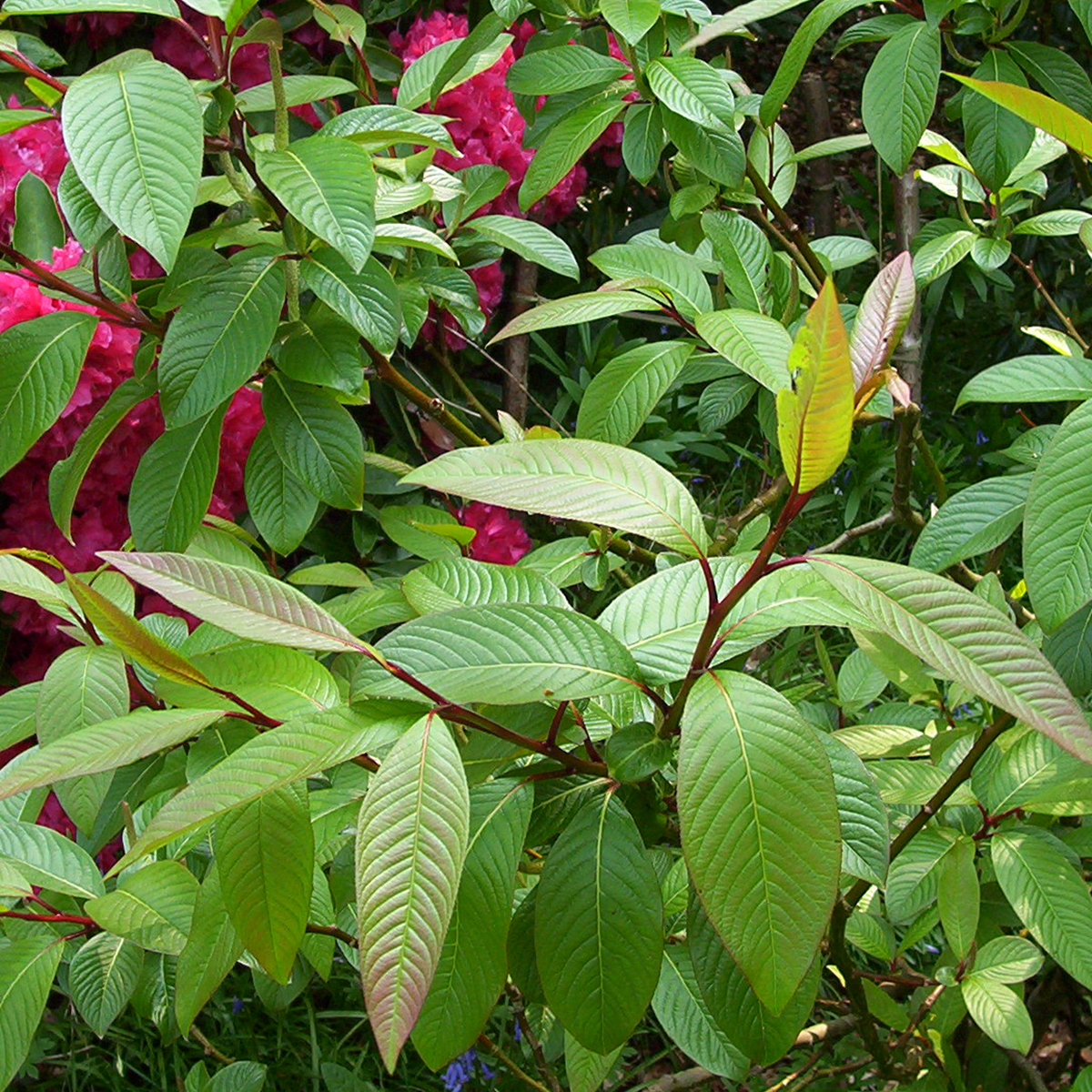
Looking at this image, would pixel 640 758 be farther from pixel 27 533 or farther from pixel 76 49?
pixel 76 49

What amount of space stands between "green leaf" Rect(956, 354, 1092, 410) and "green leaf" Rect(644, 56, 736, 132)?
0.31m

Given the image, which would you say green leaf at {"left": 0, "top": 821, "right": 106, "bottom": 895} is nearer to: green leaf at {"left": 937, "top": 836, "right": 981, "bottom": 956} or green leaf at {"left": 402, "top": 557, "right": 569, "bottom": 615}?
green leaf at {"left": 402, "top": 557, "right": 569, "bottom": 615}

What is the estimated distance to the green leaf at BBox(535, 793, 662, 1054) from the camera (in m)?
0.56

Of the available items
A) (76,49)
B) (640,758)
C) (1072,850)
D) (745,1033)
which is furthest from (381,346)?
(76,49)

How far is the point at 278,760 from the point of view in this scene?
1.63 ft

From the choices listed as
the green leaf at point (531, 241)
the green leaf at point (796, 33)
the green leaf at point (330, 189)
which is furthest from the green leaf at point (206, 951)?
the green leaf at point (531, 241)

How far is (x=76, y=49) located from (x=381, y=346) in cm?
143

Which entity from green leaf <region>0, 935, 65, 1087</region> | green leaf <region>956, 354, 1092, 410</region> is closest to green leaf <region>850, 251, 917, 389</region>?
green leaf <region>956, 354, 1092, 410</region>

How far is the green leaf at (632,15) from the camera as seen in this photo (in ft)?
2.91

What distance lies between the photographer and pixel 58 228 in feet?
4.02

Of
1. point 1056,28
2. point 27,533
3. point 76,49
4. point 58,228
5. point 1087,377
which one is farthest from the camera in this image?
point 1056,28

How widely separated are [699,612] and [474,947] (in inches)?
8.0

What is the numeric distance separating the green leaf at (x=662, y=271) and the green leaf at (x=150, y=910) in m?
0.55

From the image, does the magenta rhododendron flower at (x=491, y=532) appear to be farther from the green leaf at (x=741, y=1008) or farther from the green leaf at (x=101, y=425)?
the green leaf at (x=741, y=1008)
